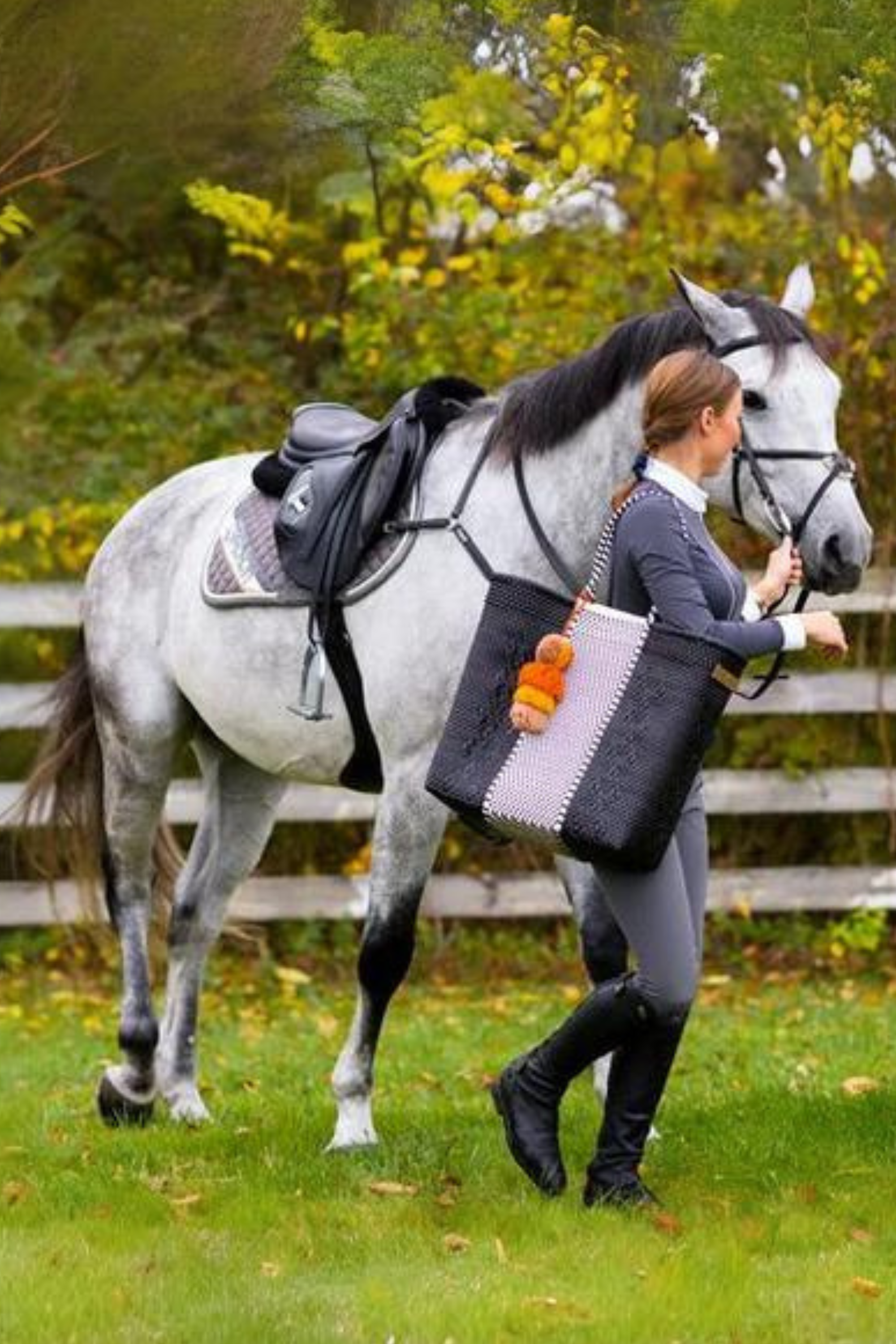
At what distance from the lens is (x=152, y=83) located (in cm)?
552

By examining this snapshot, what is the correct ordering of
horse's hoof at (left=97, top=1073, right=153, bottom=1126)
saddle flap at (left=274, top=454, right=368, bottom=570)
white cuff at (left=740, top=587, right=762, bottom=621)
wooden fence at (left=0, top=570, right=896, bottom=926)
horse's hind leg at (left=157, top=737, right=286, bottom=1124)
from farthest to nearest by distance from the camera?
wooden fence at (left=0, top=570, right=896, bottom=926) → horse's hind leg at (left=157, top=737, right=286, bottom=1124) → horse's hoof at (left=97, top=1073, right=153, bottom=1126) → saddle flap at (left=274, top=454, right=368, bottom=570) → white cuff at (left=740, top=587, right=762, bottom=621)

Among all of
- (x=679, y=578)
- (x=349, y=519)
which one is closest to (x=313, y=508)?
(x=349, y=519)

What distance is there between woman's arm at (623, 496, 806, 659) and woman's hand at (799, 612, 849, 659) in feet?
0.05

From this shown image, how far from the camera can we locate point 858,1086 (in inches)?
283

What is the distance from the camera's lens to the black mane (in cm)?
573

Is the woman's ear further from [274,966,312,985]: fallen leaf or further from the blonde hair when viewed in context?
[274,966,312,985]: fallen leaf

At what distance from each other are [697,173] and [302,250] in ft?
7.39

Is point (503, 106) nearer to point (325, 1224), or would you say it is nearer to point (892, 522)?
point (892, 522)

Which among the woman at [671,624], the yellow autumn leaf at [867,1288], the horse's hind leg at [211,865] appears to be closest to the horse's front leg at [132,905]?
the horse's hind leg at [211,865]

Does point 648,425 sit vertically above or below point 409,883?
above

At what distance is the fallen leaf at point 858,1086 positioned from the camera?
6879mm

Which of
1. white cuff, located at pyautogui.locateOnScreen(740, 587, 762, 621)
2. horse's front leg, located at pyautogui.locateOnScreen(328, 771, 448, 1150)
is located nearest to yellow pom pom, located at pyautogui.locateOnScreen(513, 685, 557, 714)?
white cuff, located at pyautogui.locateOnScreen(740, 587, 762, 621)

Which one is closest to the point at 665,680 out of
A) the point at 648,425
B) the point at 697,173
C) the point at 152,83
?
the point at 648,425

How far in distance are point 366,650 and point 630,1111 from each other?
1488 mm
